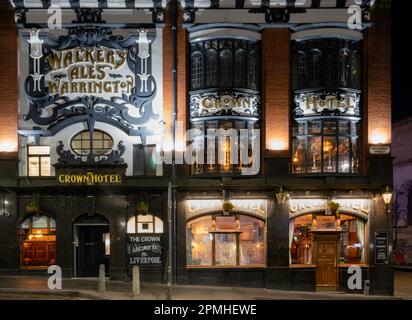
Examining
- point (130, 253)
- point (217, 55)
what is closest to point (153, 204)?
point (130, 253)

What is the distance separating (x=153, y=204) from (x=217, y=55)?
297 inches

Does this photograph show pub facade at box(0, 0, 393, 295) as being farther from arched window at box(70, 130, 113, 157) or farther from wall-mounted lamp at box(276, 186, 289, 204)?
wall-mounted lamp at box(276, 186, 289, 204)

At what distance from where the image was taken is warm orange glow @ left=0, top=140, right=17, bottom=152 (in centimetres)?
2533

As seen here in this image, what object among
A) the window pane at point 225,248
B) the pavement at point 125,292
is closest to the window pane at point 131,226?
the pavement at point 125,292

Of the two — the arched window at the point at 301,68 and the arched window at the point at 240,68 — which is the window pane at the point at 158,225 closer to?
the arched window at the point at 240,68

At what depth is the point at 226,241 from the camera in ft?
83.9

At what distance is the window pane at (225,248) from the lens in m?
25.5

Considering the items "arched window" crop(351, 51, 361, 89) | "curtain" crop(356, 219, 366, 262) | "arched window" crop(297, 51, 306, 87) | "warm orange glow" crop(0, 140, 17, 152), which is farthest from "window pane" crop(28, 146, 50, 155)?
"curtain" crop(356, 219, 366, 262)

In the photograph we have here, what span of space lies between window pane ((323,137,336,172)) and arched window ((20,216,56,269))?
13.0m

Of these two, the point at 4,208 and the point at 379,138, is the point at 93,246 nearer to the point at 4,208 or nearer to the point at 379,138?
the point at 4,208

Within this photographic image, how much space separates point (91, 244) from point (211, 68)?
10.0 meters

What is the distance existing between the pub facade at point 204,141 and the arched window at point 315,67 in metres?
0.05


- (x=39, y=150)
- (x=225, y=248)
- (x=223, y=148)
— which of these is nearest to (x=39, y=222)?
(x=39, y=150)

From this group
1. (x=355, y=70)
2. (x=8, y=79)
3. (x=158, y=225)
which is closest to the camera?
(x=8, y=79)
